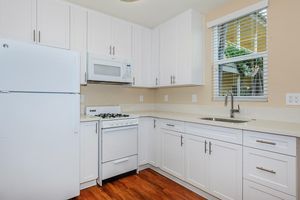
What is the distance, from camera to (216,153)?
1885mm

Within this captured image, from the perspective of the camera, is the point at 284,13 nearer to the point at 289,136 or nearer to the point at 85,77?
the point at 289,136

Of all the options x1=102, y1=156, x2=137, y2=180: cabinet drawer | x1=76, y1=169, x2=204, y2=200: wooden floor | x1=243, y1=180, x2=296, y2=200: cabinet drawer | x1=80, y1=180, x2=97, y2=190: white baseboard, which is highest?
x1=243, y1=180, x2=296, y2=200: cabinet drawer

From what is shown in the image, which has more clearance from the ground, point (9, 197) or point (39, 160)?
point (39, 160)

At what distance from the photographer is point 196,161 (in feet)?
6.91

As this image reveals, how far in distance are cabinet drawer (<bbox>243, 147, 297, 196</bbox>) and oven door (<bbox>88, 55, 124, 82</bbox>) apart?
1.95 metres

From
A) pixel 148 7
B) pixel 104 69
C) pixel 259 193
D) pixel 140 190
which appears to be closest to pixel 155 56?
pixel 148 7

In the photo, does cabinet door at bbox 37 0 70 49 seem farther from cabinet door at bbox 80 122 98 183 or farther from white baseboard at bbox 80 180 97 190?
white baseboard at bbox 80 180 97 190

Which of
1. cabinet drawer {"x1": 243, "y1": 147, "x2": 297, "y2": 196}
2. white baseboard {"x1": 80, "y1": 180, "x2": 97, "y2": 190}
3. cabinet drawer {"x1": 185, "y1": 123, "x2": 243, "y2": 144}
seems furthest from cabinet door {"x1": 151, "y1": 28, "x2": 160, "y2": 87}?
cabinet drawer {"x1": 243, "y1": 147, "x2": 297, "y2": 196}

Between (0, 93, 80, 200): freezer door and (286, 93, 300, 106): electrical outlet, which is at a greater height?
(286, 93, 300, 106): electrical outlet

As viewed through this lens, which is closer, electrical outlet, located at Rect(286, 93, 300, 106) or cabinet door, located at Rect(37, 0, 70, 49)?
electrical outlet, located at Rect(286, 93, 300, 106)

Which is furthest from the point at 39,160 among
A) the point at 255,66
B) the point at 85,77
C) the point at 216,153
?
the point at 255,66

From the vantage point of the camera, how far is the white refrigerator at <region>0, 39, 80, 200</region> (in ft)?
5.18

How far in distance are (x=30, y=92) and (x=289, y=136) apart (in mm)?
2256

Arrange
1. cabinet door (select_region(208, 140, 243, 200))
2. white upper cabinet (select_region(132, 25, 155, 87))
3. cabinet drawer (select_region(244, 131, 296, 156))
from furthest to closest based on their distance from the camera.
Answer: white upper cabinet (select_region(132, 25, 155, 87)) → cabinet door (select_region(208, 140, 243, 200)) → cabinet drawer (select_region(244, 131, 296, 156))
